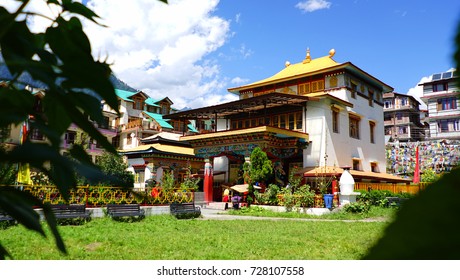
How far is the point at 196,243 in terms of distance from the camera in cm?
754

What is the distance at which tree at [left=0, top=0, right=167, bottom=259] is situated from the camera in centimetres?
55

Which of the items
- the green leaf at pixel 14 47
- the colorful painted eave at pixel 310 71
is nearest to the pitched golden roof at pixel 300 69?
the colorful painted eave at pixel 310 71

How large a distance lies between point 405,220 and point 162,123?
127 feet

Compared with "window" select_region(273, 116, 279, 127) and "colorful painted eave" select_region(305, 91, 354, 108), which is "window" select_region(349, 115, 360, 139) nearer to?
"colorful painted eave" select_region(305, 91, 354, 108)

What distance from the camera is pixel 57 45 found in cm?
73

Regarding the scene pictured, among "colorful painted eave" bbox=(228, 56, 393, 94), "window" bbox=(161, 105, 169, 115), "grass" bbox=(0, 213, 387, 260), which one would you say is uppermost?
"window" bbox=(161, 105, 169, 115)

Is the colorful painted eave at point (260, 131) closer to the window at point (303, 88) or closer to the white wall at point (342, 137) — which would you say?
the white wall at point (342, 137)

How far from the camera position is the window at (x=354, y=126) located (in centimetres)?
2171

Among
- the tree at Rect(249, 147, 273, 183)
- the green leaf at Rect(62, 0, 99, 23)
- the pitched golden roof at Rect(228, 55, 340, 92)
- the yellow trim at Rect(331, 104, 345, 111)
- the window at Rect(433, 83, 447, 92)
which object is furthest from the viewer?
→ the window at Rect(433, 83, 447, 92)

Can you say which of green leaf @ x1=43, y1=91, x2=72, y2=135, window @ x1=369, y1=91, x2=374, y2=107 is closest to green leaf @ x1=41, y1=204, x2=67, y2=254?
green leaf @ x1=43, y1=91, x2=72, y2=135

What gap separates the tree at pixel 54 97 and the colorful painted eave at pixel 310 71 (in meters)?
20.1

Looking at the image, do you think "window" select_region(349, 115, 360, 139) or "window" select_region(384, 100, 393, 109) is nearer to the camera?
"window" select_region(349, 115, 360, 139)

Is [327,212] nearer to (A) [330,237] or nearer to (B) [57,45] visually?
(A) [330,237]

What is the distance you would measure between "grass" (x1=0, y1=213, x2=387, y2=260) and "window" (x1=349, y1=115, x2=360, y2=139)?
12278 millimetres
